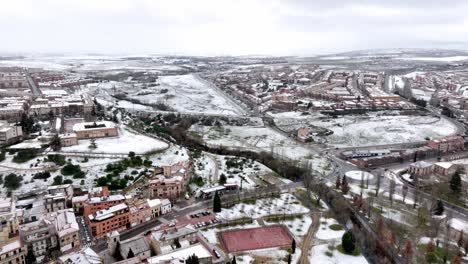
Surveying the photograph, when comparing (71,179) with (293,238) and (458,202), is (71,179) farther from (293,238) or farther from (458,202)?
(458,202)

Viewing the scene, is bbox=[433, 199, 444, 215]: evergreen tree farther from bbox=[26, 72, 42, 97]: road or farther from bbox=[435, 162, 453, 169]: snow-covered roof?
bbox=[26, 72, 42, 97]: road

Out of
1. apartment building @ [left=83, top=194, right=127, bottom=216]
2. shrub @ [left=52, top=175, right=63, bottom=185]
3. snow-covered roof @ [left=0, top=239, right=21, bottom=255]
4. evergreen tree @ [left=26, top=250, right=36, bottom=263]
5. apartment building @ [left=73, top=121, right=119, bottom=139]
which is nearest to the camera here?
snow-covered roof @ [left=0, top=239, right=21, bottom=255]

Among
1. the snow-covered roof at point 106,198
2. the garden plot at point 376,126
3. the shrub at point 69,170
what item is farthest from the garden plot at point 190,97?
the snow-covered roof at point 106,198

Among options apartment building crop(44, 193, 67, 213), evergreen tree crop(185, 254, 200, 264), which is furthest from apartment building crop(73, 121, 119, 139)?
evergreen tree crop(185, 254, 200, 264)

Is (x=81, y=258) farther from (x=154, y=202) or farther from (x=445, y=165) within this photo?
(x=445, y=165)

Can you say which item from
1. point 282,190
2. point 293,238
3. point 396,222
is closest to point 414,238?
point 396,222

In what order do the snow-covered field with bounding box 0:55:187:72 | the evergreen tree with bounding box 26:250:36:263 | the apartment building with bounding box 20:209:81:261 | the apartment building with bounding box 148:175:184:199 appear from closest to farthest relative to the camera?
the evergreen tree with bounding box 26:250:36:263 → the apartment building with bounding box 20:209:81:261 → the apartment building with bounding box 148:175:184:199 → the snow-covered field with bounding box 0:55:187:72

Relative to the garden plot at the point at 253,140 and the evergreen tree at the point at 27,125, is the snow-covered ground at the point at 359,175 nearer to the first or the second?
the garden plot at the point at 253,140
